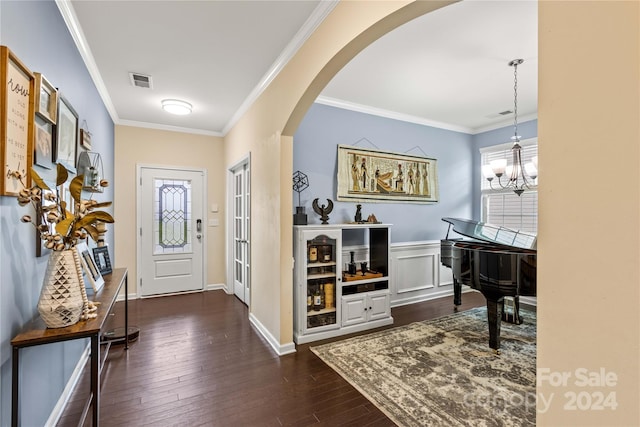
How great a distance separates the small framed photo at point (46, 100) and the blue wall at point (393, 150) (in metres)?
2.20

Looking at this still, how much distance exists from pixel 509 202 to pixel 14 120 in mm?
5553

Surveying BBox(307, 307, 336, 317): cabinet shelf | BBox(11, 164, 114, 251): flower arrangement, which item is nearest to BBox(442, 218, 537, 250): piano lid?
BBox(307, 307, 336, 317): cabinet shelf

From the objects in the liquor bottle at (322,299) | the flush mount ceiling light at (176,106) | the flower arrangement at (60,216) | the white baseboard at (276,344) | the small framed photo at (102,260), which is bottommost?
the white baseboard at (276,344)

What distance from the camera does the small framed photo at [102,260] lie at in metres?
2.88

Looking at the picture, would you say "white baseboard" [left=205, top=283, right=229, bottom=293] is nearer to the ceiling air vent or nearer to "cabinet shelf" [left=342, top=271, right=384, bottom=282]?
"cabinet shelf" [left=342, top=271, right=384, bottom=282]

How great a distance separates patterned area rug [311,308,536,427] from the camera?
198 cm

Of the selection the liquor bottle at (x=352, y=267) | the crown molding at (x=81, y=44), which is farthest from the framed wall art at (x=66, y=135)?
the liquor bottle at (x=352, y=267)

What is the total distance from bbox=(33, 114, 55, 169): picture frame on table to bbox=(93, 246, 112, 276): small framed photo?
1329 mm

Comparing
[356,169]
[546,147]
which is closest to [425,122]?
[356,169]

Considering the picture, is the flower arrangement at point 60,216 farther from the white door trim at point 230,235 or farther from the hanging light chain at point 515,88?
the hanging light chain at point 515,88

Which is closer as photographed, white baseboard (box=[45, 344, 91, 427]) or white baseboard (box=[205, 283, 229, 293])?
white baseboard (box=[45, 344, 91, 427])

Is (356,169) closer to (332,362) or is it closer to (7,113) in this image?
(332,362)

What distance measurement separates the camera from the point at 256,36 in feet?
8.04

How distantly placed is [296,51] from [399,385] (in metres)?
2.84
